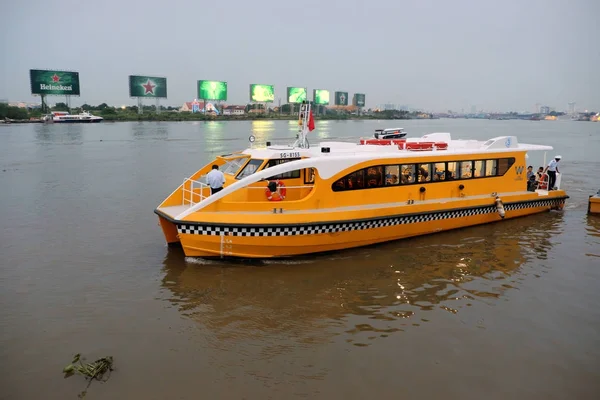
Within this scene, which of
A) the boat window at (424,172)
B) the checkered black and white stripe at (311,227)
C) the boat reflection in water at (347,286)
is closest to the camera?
the boat reflection in water at (347,286)

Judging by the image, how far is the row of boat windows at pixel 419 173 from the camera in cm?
1105

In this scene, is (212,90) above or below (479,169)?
above

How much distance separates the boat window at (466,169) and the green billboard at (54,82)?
96.2m

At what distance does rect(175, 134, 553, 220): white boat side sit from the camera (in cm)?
979

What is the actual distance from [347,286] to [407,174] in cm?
412

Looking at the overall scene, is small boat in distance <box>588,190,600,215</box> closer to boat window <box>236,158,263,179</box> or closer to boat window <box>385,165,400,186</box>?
boat window <box>385,165,400,186</box>

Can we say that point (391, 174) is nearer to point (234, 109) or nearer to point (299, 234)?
point (299, 234)

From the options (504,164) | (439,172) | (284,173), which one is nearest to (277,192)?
(284,173)

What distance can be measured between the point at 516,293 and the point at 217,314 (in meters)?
5.61

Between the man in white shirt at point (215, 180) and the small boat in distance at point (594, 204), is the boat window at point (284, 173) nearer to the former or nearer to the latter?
the man in white shirt at point (215, 180)

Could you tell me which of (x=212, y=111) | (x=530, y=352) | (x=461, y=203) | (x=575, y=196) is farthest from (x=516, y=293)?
(x=212, y=111)

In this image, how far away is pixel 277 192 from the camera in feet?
34.2

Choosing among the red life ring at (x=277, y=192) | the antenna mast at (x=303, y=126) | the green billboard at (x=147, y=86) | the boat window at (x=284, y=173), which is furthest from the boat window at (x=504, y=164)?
the green billboard at (x=147, y=86)

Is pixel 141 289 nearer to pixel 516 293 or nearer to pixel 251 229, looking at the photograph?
pixel 251 229
